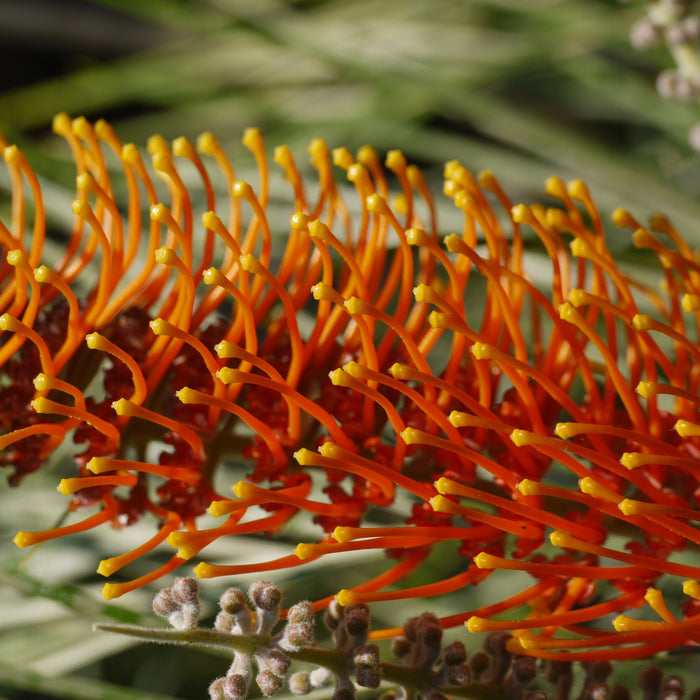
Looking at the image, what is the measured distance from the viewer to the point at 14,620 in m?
0.73

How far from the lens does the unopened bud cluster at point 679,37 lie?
0.64 meters

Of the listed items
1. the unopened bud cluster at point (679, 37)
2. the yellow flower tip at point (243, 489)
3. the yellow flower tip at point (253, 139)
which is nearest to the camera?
the yellow flower tip at point (243, 489)

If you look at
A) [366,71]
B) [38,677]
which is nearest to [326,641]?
[38,677]

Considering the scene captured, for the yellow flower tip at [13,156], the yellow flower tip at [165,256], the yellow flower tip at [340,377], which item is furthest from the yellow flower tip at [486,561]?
the yellow flower tip at [13,156]

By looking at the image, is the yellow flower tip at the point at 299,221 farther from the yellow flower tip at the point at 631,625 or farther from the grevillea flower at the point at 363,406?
the yellow flower tip at the point at 631,625

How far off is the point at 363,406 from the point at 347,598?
4.3 inches

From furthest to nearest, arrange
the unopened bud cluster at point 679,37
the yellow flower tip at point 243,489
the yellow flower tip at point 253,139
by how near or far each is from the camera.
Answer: the unopened bud cluster at point 679,37, the yellow flower tip at point 253,139, the yellow flower tip at point 243,489

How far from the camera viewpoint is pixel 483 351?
0.43 meters

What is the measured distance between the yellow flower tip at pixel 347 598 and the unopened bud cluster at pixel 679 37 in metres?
0.47

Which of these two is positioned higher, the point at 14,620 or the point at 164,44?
the point at 164,44

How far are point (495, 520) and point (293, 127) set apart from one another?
0.63 meters

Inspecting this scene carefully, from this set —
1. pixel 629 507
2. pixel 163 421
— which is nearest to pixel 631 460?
pixel 629 507

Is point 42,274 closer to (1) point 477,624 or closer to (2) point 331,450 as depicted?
(2) point 331,450

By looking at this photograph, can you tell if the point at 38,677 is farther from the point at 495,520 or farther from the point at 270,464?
the point at 495,520
